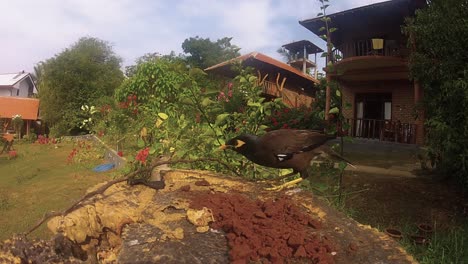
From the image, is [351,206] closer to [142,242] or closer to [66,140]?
[142,242]

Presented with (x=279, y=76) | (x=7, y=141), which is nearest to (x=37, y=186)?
(x=7, y=141)

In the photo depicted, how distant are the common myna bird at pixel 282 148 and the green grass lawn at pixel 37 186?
124 inches

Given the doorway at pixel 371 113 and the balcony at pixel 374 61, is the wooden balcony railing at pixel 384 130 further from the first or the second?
the balcony at pixel 374 61

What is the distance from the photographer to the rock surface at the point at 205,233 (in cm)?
129

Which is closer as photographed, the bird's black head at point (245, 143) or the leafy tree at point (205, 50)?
the bird's black head at point (245, 143)

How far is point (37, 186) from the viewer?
9.84 metres

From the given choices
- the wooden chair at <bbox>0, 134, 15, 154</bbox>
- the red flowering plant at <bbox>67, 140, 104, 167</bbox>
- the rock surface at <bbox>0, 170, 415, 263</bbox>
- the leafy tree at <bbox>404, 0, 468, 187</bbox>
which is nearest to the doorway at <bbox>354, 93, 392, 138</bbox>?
the leafy tree at <bbox>404, 0, 468, 187</bbox>

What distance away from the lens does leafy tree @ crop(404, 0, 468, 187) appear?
16.5ft

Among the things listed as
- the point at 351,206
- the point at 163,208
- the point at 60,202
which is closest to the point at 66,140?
the point at 60,202

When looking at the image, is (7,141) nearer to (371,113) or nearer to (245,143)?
(371,113)

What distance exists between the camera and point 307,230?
154 cm

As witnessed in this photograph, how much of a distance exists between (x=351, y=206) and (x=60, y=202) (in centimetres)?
599

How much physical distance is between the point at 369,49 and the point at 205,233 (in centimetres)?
1512

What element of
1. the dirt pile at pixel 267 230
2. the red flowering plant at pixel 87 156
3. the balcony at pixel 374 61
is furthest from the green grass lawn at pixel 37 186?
the balcony at pixel 374 61
